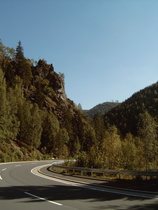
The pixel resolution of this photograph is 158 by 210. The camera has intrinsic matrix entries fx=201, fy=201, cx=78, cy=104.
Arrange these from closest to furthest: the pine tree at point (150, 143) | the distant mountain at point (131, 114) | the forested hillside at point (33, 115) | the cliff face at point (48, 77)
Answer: the pine tree at point (150, 143), the forested hillside at point (33, 115), the cliff face at point (48, 77), the distant mountain at point (131, 114)

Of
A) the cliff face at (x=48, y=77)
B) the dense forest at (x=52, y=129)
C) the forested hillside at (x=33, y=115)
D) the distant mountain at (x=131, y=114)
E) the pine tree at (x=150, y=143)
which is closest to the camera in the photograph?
the pine tree at (x=150, y=143)

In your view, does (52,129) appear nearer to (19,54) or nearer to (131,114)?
(19,54)

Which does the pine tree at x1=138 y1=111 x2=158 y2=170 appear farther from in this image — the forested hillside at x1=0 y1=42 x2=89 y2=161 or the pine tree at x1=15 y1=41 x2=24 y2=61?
the pine tree at x1=15 y1=41 x2=24 y2=61

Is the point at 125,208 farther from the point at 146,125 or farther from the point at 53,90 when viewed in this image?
the point at 53,90

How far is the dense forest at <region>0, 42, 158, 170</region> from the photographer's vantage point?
23.6 metres

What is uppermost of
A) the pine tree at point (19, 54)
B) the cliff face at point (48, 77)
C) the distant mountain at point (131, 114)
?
the pine tree at point (19, 54)

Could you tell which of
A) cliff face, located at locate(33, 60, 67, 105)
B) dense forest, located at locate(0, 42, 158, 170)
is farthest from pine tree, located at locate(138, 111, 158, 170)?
cliff face, located at locate(33, 60, 67, 105)

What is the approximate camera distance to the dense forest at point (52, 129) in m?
23.6

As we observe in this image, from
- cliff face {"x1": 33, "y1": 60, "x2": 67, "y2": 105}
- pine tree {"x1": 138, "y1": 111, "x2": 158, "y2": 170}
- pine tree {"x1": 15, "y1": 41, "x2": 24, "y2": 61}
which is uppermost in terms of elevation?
pine tree {"x1": 15, "y1": 41, "x2": 24, "y2": 61}

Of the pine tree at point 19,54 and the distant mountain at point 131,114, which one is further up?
the pine tree at point 19,54

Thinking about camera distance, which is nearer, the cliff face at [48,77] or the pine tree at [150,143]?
the pine tree at [150,143]

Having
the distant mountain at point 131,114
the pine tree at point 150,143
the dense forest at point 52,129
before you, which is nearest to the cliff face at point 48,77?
the dense forest at point 52,129

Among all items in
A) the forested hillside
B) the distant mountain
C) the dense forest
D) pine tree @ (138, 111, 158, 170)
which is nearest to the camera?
pine tree @ (138, 111, 158, 170)

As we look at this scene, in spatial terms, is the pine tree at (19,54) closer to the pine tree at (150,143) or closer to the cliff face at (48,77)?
the cliff face at (48,77)
